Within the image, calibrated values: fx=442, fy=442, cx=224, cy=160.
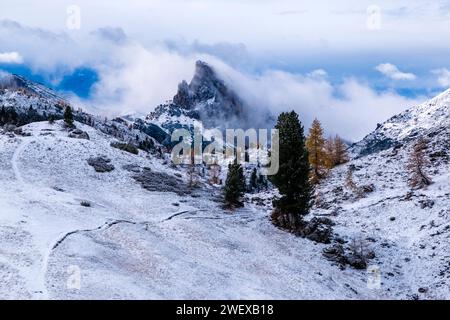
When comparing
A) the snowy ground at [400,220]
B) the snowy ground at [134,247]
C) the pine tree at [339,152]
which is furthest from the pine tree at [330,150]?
the snowy ground at [134,247]

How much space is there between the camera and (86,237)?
3588 cm

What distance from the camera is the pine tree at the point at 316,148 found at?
8175 cm

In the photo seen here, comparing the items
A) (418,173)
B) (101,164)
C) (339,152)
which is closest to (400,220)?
(418,173)

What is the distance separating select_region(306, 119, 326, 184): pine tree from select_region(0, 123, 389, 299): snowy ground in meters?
25.3

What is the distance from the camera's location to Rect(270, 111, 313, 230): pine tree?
47656 mm

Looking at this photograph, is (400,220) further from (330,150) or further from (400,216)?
(330,150)

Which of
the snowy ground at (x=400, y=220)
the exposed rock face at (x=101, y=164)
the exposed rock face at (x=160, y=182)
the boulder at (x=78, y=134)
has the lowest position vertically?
the snowy ground at (x=400, y=220)

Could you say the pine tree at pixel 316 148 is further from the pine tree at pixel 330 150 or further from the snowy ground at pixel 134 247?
the snowy ground at pixel 134 247

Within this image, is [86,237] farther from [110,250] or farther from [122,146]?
[122,146]

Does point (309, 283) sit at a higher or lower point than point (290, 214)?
lower

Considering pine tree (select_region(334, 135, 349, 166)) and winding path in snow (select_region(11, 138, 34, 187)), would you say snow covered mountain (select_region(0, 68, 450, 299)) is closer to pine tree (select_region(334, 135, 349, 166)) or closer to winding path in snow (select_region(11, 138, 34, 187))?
winding path in snow (select_region(11, 138, 34, 187))

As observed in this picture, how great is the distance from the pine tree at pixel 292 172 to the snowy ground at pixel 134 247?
10.6ft

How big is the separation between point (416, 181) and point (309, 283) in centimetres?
3528
